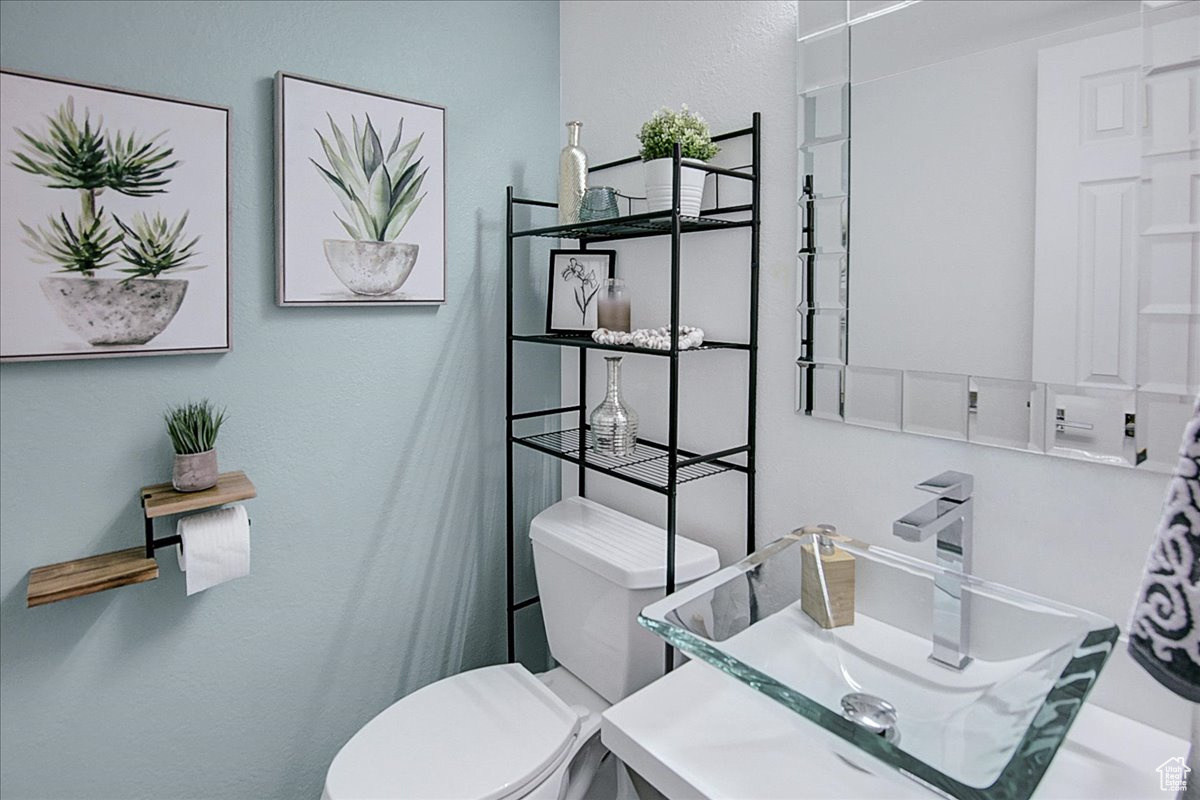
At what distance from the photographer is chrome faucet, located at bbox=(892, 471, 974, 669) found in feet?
3.52

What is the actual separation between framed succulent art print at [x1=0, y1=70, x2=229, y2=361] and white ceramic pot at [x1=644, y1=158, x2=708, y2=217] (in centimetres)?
84

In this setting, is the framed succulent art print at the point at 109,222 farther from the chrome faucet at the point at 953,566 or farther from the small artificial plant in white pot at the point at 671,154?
the chrome faucet at the point at 953,566

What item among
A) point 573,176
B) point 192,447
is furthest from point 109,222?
point 573,176

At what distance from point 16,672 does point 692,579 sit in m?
1.27


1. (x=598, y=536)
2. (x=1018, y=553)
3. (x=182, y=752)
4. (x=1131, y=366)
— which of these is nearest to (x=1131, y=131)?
(x=1131, y=366)

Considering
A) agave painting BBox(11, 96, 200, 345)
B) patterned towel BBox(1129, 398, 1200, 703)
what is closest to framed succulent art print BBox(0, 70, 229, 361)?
agave painting BBox(11, 96, 200, 345)

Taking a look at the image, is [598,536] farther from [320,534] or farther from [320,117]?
[320,117]

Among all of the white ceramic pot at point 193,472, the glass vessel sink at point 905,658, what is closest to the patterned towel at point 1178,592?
the glass vessel sink at point 905,658

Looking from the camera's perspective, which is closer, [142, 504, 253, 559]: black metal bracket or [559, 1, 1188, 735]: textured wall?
[559, 1, 1188, 735]: textured wall

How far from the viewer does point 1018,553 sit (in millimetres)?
1095

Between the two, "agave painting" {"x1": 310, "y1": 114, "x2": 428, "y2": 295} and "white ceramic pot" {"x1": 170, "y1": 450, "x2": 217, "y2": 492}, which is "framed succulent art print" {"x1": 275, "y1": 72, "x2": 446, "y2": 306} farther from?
"white ceramic pot" {"x1": 170, "y1": 450, "x2": 217, "y2": 492}

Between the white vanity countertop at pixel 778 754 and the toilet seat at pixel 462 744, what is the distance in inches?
12.4

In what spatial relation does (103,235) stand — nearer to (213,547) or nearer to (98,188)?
(98,188)

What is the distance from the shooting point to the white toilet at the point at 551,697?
48.0 inches
